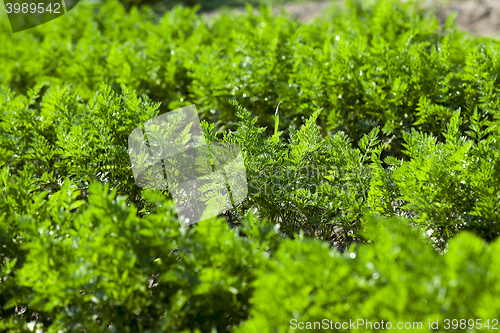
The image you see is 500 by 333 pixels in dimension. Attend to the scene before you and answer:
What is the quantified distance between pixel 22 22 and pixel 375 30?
266 inches

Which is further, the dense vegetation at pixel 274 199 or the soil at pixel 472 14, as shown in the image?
the soil at pixel 472 14

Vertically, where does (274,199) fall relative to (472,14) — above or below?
above

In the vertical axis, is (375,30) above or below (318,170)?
above

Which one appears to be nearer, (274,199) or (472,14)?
(274,199)

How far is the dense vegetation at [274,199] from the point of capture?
1.61 meters

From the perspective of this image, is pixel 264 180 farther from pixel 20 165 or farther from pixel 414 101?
pixel 20 165

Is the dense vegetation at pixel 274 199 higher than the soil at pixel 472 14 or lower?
higher

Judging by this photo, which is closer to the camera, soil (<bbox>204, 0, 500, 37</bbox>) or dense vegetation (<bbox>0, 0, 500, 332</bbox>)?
dense vegetation (<bbox>0, 0, 500, 332</bbox>)

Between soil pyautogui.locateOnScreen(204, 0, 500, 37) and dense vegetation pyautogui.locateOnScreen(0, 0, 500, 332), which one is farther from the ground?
dense vegetation pyautogui.locateOnScreen(0, 0, 500, 332)

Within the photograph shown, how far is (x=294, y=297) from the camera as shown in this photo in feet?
5.07

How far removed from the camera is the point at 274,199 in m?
2.66

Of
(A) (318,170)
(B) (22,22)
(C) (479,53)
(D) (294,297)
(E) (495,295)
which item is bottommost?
(B) (22,22)

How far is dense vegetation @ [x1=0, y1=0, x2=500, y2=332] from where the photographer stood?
161 cm

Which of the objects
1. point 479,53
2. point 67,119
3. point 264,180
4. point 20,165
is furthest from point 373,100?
point 20,165
